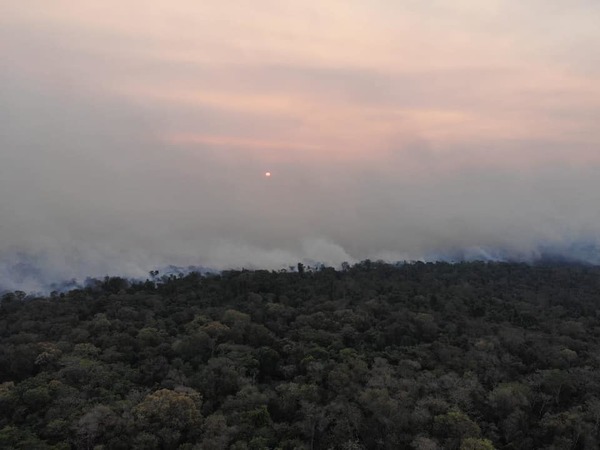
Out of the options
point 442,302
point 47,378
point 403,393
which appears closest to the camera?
point 403,393

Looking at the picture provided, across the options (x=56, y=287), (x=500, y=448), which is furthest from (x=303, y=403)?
(x=56, y=287)

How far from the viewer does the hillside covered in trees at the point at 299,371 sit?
41.1m

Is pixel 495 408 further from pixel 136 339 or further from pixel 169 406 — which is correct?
pixel 136 339

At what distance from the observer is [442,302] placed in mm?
79875

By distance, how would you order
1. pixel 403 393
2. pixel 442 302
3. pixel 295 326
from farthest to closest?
pixel 442 302, pixel 295 326, pixel 403 393

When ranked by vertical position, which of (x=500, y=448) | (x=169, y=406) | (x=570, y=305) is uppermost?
(x=570, y=305)

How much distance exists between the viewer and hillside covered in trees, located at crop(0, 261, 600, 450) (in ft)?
135

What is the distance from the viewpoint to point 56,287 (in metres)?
121

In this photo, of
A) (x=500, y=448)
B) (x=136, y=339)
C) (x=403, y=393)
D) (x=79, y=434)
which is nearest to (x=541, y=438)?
(x=500, y=448)

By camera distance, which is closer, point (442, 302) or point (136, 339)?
point (136, 339)

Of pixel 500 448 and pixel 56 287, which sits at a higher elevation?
pixel 56 287

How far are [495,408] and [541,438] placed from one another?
4162mm

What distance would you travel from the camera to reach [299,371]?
53.1 metres

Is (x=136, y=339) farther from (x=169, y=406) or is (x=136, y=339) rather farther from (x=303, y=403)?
(x=303, y=403)
